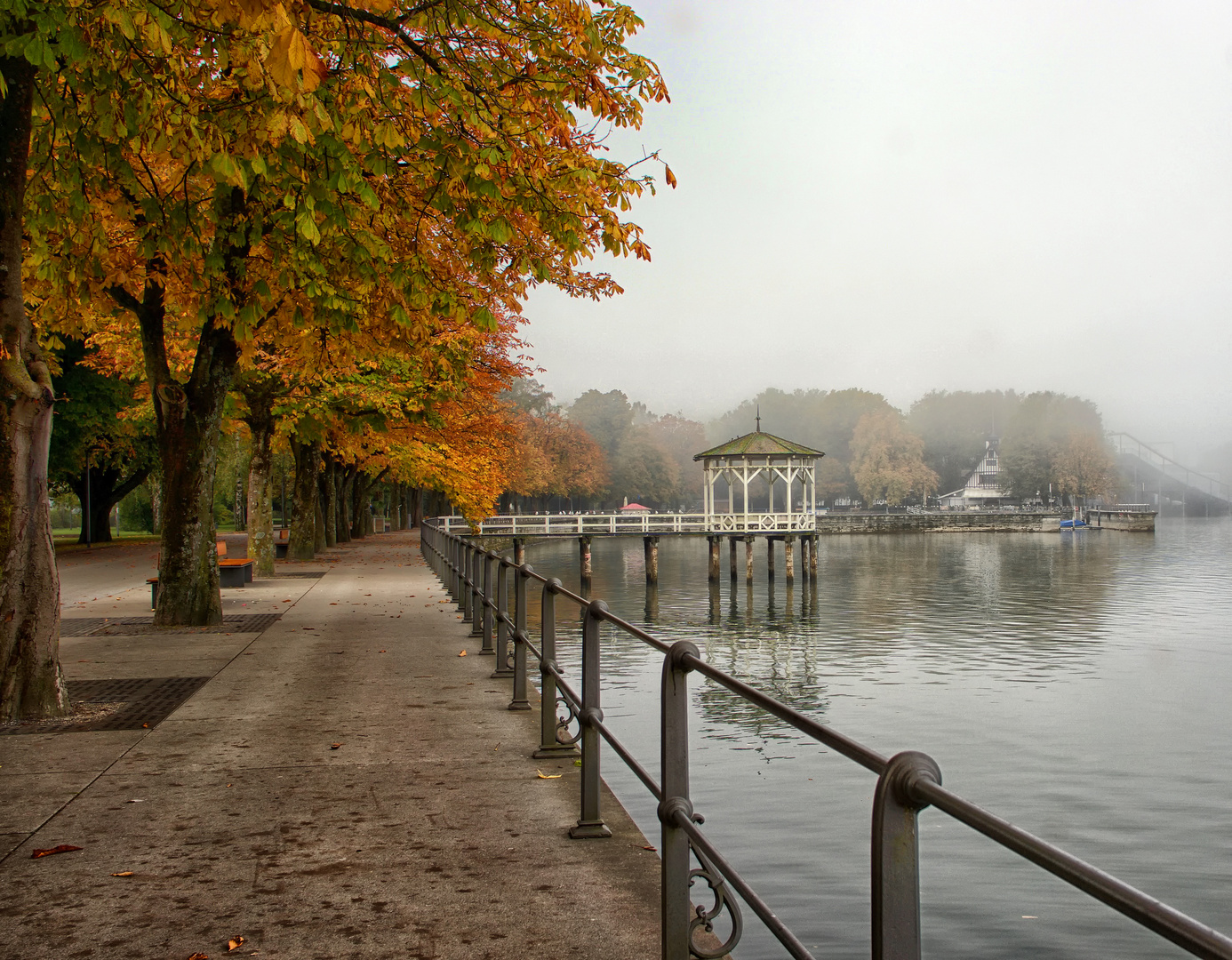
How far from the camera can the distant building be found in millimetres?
146625

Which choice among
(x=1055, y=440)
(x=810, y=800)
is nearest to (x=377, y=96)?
(x=810, y=800)

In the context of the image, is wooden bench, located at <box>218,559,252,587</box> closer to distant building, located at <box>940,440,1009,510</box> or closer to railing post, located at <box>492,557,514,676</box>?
railing post, located at <box>492,557,514,676</box>

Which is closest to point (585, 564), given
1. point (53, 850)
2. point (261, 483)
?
point (261, 483)

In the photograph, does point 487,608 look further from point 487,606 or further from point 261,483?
point 261,483

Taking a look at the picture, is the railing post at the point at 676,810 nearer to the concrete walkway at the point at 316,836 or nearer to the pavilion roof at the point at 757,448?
the concrete walkway at the point at 316,836

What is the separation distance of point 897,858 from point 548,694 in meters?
5.38

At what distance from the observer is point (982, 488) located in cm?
16350

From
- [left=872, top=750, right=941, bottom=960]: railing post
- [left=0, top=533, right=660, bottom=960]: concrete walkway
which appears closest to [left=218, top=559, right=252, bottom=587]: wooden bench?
[left=0, top=533, right=660, bottom=960]: concrete walkway

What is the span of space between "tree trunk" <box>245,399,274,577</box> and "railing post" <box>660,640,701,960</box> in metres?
22.4

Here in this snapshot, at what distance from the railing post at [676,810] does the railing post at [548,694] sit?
123 inches

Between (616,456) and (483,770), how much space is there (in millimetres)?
123439

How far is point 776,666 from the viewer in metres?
24.2

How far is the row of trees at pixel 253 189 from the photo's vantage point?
8266mm

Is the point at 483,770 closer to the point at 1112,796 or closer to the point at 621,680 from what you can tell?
the point at 1112,796
